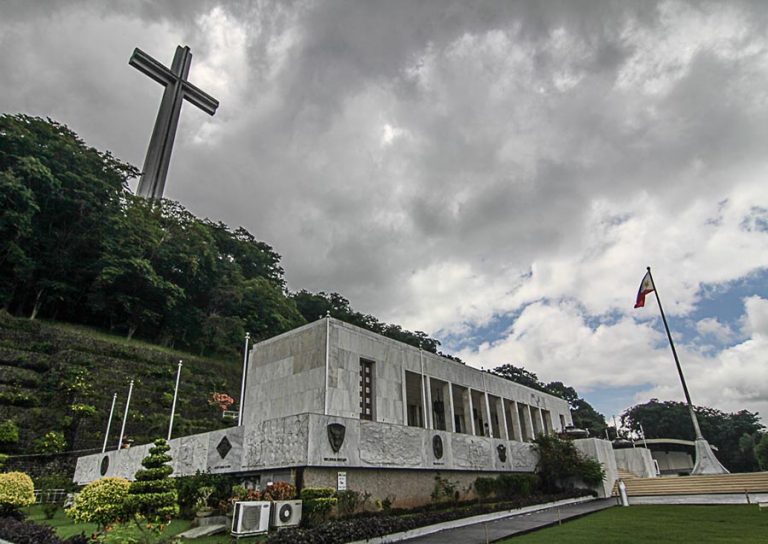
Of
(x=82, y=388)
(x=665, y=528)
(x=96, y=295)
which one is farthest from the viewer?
(x=96, y=295)

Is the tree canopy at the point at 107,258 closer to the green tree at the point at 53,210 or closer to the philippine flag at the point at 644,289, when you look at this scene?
the green tree at the point at 53,210

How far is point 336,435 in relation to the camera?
11.4 m

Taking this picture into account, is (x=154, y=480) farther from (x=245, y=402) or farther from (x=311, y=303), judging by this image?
→ (x=311, y=303)

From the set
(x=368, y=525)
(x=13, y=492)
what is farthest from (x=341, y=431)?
(x=13, y=492)

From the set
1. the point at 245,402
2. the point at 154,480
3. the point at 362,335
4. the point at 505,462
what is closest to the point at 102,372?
the point at 245,402

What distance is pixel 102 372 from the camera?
25.3 metres

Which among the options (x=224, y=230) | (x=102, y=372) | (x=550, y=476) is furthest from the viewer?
(x=224, y=230)

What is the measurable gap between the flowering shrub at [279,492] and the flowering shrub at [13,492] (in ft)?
22.2

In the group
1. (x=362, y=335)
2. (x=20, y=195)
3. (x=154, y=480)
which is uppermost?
(x=20, y=195)

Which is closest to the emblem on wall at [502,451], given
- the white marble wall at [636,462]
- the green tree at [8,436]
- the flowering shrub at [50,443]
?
the white marble wall at [636,462]

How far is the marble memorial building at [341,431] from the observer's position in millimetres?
11352

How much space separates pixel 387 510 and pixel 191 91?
4534cm

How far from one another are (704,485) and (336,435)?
1524 cm

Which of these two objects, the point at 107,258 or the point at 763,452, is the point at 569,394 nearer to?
the point at 763,452
